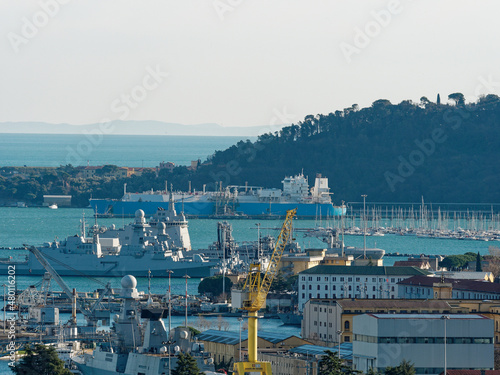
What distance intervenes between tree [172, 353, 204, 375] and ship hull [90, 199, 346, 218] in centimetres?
11507

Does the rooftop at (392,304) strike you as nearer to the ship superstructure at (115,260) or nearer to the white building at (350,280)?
the white building at (350,280)

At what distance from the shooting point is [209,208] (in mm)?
152125

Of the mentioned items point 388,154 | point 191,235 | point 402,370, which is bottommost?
point 402,370

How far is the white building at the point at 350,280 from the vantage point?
6025 centimetres

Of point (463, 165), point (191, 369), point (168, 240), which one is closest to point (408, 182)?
point (463, 165)

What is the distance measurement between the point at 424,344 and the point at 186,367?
6.14 metres

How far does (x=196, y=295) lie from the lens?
217 feet

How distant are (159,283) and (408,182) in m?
100

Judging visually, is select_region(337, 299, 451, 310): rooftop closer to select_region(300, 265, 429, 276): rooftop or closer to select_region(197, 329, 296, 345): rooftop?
select_region(197, 329, 296, 345): rooftop

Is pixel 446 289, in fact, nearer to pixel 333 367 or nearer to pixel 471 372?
pixel 471 372

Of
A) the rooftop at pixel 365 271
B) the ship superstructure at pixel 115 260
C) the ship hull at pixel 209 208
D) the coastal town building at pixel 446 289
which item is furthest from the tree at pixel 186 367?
the ship hull at pixel 209 208

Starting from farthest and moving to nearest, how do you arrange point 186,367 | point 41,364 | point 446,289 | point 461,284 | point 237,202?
1. point 237,202
2. point 461,284
3. point 446,289
4. point 41,364
5. point 186,367

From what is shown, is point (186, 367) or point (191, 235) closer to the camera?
point (186, 367)

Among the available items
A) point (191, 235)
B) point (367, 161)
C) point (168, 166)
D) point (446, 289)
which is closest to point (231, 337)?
point (446, 289)
